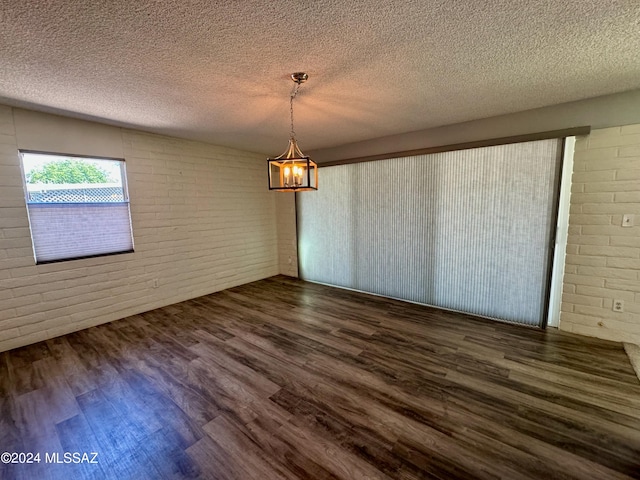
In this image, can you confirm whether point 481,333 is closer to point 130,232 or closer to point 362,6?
point 362,6

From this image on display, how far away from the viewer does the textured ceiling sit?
1.38 metres

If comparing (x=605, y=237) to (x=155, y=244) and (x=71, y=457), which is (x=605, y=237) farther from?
(x=155, y=244)

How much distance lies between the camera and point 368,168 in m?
4.14

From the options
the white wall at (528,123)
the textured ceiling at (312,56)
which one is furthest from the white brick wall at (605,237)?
the textured ceiling at (312,56)

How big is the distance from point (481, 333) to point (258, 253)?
12.9 feet

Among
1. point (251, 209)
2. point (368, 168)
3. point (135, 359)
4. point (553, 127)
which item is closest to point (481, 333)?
point (553, 127)

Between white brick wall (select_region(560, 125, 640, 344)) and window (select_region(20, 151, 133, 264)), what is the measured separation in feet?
17.7

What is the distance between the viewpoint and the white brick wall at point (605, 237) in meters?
2.53

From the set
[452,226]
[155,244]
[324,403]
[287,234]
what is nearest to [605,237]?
[452,226]

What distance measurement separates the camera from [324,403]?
6.39 feet

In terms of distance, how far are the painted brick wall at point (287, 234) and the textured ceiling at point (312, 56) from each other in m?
2.52

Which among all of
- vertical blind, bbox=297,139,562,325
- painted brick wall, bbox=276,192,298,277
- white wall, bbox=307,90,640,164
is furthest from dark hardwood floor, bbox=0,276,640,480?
painted brick wall, bbox=276,192,298,277

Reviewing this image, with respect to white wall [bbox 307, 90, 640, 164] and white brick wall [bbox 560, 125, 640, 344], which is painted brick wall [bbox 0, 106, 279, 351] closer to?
white wall [bbox 307, 90, 640, 164]

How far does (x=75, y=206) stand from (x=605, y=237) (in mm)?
5864
